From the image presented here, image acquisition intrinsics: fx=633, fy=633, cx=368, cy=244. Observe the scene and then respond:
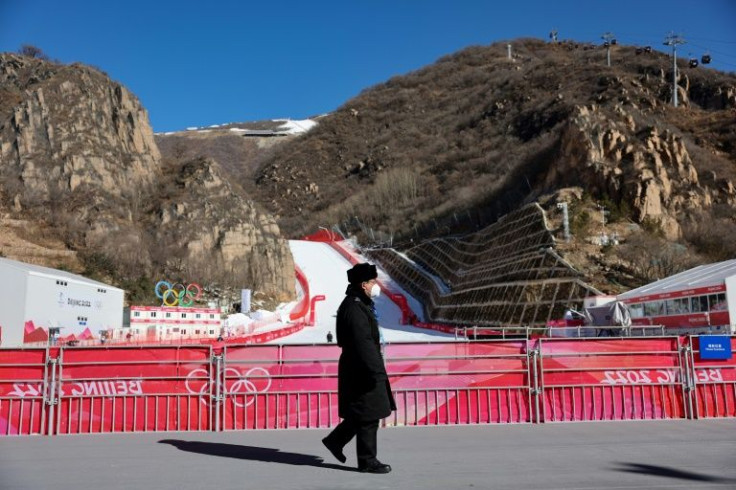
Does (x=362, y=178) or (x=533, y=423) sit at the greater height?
(x=362, y=178)

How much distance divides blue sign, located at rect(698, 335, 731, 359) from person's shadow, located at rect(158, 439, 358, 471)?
249 inches

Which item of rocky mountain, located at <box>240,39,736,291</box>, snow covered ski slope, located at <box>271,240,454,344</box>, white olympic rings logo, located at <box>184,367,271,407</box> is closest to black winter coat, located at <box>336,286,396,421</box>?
white olympic rings logo, located at <box>184,367,271,407</box>

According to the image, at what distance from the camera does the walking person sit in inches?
225

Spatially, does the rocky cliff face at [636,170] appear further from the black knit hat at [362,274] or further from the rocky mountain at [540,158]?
the black knit hat at [362,274]

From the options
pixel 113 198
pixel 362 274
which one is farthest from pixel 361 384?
pixel 113 198

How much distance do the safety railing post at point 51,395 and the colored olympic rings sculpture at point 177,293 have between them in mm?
31571

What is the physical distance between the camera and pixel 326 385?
29.9 feet

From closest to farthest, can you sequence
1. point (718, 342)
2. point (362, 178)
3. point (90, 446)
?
point (90, 446)
point (718, 342)
point (362, 178)

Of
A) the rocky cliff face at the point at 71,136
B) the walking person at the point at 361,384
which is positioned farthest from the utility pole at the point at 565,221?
the rocky cliff face at the point at 71,136

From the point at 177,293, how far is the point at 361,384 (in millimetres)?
38358

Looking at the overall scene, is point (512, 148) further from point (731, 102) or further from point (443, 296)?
point (443, 296)

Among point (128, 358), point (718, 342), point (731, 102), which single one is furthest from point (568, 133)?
point (731, 102)

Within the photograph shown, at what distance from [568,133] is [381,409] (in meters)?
43.4

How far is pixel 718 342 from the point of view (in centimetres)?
958
